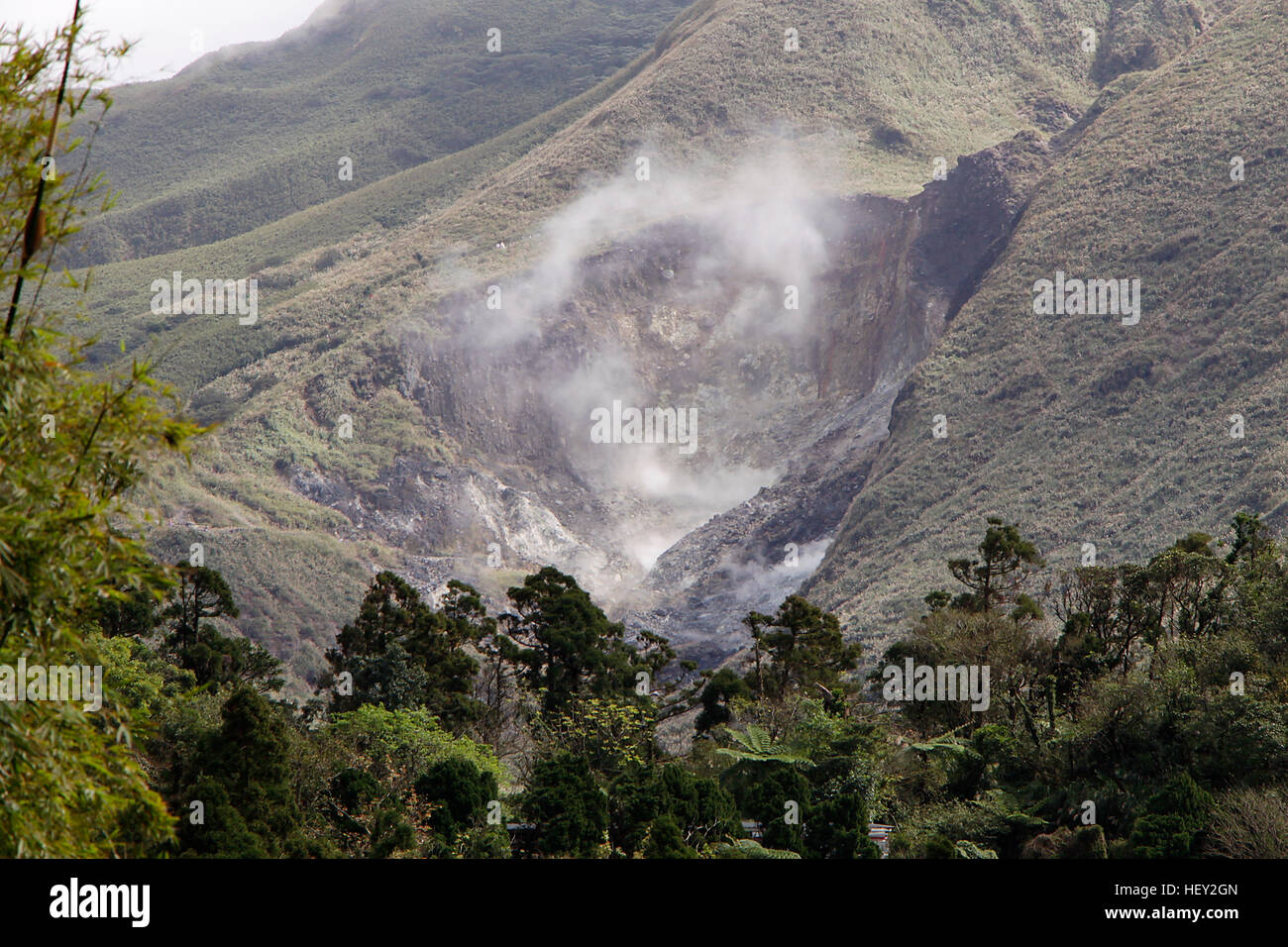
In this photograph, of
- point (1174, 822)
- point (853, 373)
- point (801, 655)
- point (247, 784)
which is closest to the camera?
point (1174, 822)

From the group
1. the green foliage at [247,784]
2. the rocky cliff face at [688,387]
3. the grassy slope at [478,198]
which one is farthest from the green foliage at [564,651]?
the rocky cliff face at [688,387]

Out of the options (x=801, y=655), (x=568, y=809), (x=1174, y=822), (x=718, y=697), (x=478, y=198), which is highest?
(x=478, y=198)

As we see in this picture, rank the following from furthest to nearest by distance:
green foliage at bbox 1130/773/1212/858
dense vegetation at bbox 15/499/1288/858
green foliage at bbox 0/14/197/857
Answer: dense vegetation at bbox 15/499/1288/858 < green foliage at bbox 1130/773/1212/858 < green foliage at bbox 0/14/197/857

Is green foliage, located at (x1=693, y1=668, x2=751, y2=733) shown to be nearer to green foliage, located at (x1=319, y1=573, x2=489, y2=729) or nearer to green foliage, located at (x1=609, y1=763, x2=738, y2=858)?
green foliage, located at (x1=319, y1=573, x2=489, y2=729)

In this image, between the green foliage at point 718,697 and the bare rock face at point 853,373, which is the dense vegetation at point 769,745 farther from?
the bare rock face at point 853,373

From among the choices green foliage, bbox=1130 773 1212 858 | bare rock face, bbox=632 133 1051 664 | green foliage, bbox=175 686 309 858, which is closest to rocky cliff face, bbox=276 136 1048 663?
bare rock face, bbox=632 133 1051 664

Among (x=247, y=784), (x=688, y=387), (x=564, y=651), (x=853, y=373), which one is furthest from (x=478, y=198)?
(x=247, y=784)

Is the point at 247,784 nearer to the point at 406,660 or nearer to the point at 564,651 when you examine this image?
the point at 406,660
